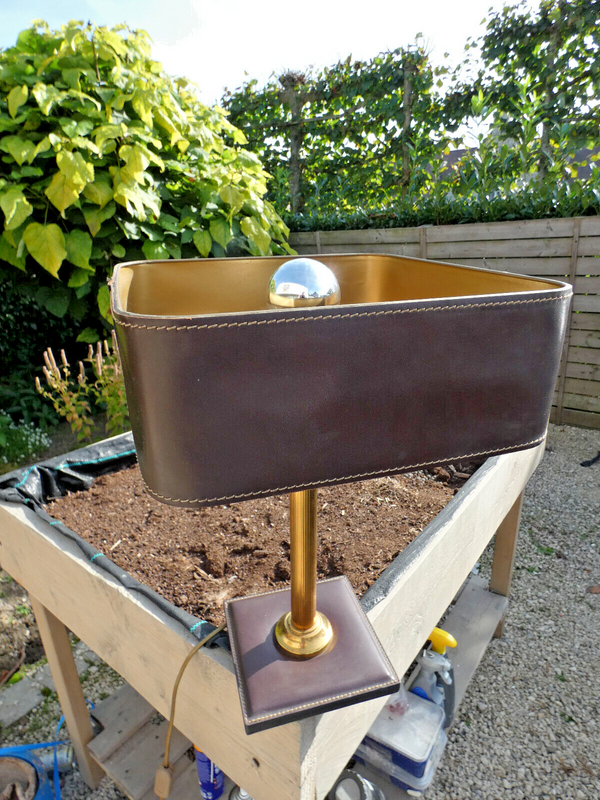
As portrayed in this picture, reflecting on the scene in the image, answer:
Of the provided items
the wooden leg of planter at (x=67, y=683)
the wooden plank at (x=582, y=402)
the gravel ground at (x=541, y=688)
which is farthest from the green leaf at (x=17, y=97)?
the wooden plank at (x=582, y=402)

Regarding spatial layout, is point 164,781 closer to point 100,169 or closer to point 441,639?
point 441,639

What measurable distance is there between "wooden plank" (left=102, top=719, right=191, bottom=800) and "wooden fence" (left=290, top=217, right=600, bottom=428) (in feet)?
9.77

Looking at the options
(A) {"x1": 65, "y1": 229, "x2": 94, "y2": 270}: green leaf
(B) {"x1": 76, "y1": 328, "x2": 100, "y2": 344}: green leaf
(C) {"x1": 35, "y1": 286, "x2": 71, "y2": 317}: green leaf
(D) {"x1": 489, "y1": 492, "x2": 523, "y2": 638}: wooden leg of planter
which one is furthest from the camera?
(B) {"x1": 76, "y1": 328, "x2": 100, "y2": 344}: green leaf

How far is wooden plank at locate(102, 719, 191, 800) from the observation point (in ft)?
3.91

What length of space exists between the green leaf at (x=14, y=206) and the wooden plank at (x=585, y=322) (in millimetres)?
3100

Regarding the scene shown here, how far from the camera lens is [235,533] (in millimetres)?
1143

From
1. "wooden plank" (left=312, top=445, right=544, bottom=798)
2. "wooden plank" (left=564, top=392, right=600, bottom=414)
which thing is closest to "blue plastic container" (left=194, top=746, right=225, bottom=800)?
"wooden plank" (left=312, top=445, right=544, bottom=798)

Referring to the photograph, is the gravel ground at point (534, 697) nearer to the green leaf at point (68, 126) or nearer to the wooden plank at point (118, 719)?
the wooden plank at point (118, 719)

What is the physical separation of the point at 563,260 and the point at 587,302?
1.02ft

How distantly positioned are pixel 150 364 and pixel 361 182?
213 inches

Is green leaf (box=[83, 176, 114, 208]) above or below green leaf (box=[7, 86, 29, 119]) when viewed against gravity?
below

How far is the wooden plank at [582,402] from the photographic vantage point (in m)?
3.11

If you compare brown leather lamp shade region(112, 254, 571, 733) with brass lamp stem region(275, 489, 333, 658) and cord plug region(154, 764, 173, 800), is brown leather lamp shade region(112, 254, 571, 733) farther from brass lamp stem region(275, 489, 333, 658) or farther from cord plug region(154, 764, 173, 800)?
cord plug region(154, 764, 173, 800)

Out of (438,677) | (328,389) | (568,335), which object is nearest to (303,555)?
(328,389)
